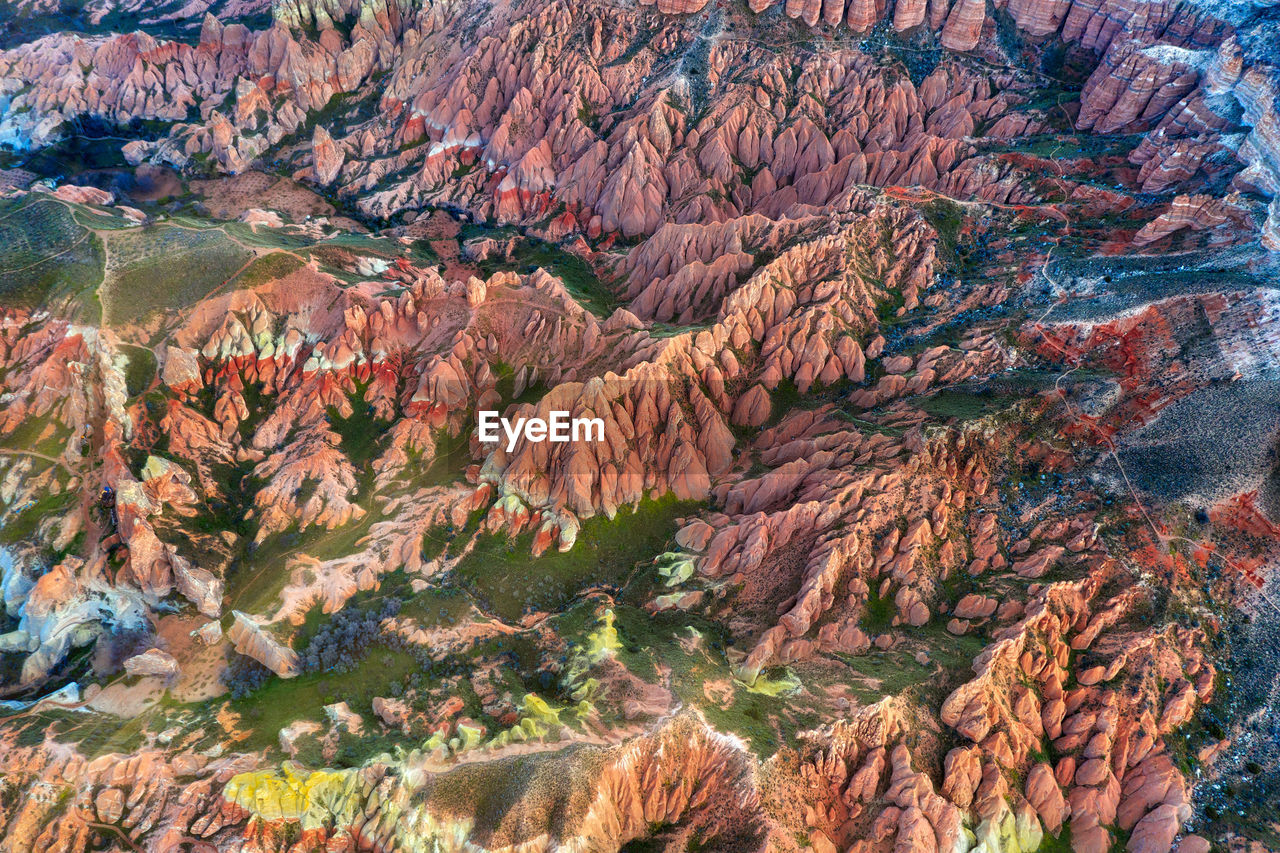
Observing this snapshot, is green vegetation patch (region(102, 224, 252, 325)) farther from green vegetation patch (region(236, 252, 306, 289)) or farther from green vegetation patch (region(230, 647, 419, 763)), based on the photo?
green vegetation patch (region(230, 647, 419, 763))

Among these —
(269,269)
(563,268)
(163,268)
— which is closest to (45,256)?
(163,268)

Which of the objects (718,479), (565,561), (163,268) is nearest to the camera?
(565,561)

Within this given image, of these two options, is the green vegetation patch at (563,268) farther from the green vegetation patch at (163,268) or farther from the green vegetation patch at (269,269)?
the green vegetation patch at (163,268)

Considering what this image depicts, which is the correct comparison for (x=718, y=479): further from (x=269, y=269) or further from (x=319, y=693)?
(x=269, y=269)

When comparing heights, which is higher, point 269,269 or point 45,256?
point 269,269

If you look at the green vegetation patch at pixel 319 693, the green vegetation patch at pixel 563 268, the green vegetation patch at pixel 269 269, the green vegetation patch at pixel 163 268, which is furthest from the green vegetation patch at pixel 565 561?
the green vegetation patch at pixel 163 268

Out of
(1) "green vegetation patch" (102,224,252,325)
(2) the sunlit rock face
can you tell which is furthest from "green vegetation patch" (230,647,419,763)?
(1) "green vegetation patch" (102,224,252,325)

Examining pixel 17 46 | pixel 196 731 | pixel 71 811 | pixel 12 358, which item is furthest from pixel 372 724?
pixel 17 46

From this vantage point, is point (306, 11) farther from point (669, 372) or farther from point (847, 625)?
point (847, 625)
